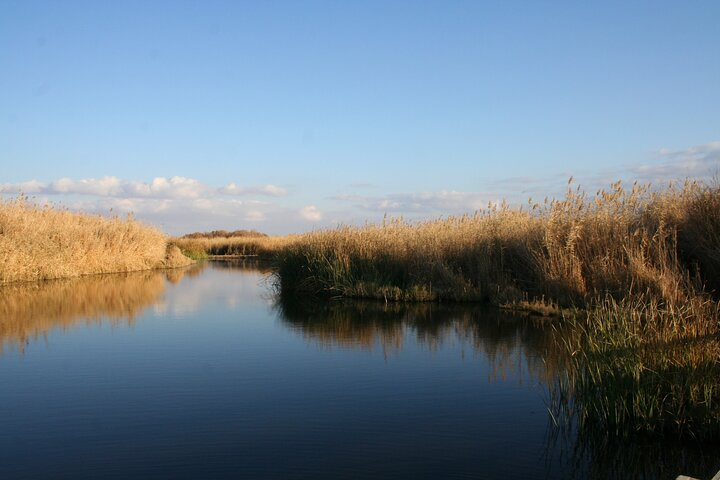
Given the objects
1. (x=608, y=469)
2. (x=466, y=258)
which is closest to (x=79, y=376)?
(x=608, y=469)

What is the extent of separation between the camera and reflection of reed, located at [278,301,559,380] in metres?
8.19

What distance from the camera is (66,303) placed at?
581 inches

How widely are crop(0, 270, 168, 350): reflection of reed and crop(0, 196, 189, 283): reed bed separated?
2.84 feet

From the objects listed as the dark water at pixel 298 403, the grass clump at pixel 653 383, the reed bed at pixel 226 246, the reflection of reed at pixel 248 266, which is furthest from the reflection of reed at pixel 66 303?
the reed bed at pixel 226 246

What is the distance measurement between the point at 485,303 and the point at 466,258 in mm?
1652

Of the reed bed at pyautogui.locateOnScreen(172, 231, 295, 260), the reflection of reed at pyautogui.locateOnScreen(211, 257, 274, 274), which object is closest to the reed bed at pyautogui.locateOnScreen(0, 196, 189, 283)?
the reflection of reed at pyautogui.locateOnScreen(211, 257, 274, 274)

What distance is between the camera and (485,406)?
242 inches

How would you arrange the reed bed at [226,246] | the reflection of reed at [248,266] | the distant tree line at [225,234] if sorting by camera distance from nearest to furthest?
the reflection of reed at [248,266], the reed bed at [226,246], the distant tree line at [225,234]

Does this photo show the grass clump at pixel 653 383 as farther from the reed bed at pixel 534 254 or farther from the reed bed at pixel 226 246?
the reed bed at pixel 226 246

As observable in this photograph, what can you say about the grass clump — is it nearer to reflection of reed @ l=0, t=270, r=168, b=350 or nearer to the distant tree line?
reflection of reed @ l=0, t=270, r=168, b=350

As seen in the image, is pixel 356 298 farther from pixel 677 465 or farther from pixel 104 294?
pixel 677 465

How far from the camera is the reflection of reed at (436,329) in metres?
8.19

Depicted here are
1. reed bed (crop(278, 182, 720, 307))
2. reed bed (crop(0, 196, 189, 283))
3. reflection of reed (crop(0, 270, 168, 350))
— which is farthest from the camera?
reed bed (crop(0, 196, 189, 283))

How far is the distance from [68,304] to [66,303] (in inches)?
8.1
